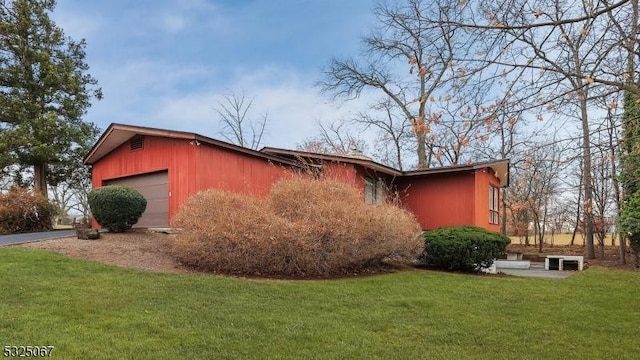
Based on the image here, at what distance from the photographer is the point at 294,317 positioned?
562 centimetres

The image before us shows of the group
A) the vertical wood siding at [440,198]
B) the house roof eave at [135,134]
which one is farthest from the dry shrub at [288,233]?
the vertical wood siding at [440,198]

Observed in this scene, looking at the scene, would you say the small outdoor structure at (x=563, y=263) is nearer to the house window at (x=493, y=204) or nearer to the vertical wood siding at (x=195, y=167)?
the house window at (x=493, y=204)

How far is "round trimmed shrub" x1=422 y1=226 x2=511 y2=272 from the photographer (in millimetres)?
10656

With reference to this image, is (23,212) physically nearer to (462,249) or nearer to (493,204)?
(462,249)

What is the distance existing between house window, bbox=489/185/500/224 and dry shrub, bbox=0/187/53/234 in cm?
1704

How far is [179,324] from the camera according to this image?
16.6 feet

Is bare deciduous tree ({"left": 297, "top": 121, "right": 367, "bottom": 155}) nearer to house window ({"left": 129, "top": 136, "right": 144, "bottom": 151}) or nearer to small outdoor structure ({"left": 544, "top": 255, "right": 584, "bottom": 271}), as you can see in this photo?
house window ({"left": 129, "top": 136, "right": 144, "bottom": 151})

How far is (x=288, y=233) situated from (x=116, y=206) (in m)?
5.45

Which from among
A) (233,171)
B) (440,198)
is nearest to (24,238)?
(233,171)

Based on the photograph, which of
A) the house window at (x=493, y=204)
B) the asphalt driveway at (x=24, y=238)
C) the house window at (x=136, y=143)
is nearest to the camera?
the asphalt driveway at (x=24, y=238)

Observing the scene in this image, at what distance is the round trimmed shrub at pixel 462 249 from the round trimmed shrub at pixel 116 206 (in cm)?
767

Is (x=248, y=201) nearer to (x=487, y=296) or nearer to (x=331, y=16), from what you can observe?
(x=331, y=16)

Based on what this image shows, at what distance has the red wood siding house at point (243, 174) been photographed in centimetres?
1266

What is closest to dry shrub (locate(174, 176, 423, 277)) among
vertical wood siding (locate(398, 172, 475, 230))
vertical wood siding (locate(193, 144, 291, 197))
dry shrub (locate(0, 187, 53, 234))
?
vertical wood siding (locate(193, 144, 291, 197))
